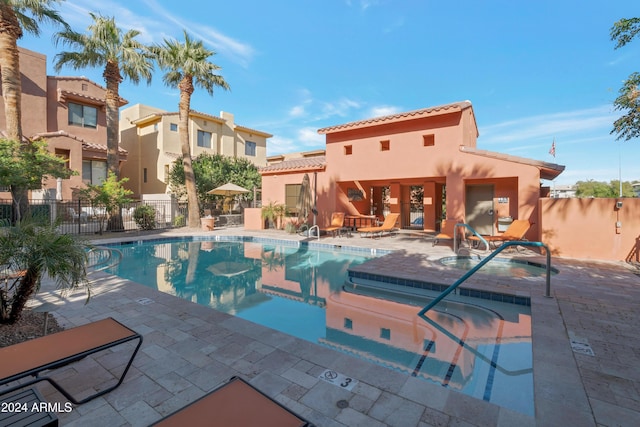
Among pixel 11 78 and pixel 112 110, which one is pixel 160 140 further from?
pixel 11 78

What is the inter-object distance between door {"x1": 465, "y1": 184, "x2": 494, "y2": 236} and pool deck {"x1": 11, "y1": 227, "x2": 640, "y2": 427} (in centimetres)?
846

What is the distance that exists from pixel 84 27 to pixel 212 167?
35.7ft

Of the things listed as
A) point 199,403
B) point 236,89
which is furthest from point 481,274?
point 236,89

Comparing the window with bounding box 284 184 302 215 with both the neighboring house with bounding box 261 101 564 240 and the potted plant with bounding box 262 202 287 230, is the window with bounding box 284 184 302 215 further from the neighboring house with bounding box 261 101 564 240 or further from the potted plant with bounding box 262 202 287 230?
the potted plant with bounding box 262 202 287 230

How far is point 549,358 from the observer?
3285 mm

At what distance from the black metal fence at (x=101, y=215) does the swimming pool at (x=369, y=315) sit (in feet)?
20.4

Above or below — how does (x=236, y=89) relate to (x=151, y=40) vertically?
below

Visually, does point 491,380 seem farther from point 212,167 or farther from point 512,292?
point 212,167

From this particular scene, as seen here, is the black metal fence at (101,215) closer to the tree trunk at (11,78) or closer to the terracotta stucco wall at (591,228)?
the tree trunk at (11,78)

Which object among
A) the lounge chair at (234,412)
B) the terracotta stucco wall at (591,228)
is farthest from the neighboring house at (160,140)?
the lounge chair at (234,412)

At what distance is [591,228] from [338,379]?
10.2 m

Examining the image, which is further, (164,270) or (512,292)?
(164,270)

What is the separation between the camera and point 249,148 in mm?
32000

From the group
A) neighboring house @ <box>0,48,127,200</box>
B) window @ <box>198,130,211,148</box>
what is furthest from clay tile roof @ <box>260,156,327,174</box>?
window @ <box>198,130,211,148</box>
